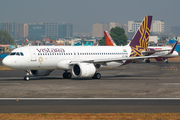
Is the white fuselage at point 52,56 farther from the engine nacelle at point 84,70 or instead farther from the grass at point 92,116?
the grass at point 92,116

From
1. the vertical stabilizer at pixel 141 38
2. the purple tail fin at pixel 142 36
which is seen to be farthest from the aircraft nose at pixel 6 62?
the purple tail fin at pixel 142 36

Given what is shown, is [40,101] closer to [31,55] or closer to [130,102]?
[130,102]

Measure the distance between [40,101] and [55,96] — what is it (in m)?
2.84

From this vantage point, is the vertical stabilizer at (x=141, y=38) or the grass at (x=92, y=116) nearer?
the grass at (x=92, y=116)

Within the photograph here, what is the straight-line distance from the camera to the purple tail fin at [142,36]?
52412mm

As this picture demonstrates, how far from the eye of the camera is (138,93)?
2805 cm

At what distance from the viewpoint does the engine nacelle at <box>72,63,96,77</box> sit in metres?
40.5

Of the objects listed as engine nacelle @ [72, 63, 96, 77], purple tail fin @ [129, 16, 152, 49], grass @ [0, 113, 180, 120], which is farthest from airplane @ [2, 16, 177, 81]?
grass @ [0, 113, 180, 120]

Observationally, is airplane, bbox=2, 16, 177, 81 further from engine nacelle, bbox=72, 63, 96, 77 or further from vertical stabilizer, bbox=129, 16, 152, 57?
vertical stabilizer, bbox=129, 16, 152, 57

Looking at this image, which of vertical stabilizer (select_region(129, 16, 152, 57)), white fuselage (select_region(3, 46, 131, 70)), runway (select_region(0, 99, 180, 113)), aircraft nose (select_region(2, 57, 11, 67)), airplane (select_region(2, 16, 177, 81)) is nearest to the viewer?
runway (select_region(0, 99, 180, 113))

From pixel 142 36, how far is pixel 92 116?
36668mm

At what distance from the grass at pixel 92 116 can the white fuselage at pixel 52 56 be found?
70.9ft

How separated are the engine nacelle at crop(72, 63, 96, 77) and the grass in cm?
2195

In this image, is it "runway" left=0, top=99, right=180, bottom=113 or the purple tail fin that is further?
the purple tail fin
